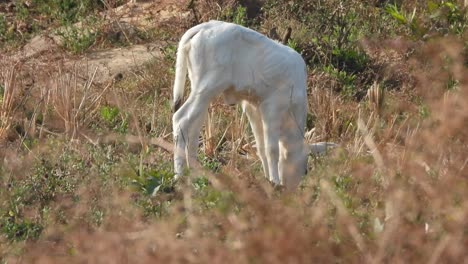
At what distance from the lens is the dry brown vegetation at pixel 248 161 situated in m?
5.47

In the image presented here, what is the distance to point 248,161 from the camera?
34.3 ft

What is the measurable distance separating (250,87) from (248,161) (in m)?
1.26

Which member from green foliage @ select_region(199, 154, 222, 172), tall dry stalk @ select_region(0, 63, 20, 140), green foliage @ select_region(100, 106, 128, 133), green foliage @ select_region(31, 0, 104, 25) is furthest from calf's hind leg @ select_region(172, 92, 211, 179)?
green foliage @ select_region(31, 0, 104, 25)

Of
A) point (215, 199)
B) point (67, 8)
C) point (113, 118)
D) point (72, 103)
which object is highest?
point (215, 199)

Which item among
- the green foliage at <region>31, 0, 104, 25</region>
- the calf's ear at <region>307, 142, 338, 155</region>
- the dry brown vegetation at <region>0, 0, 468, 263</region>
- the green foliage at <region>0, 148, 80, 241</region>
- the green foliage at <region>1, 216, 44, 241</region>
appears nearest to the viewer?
the dry brown vegetation at <region>0, 0, 468, 263</region>

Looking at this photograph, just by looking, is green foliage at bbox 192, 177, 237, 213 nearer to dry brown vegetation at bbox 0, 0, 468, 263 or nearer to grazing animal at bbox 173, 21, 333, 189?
dry brown vegetation at bbox 0, 0, 468, 263

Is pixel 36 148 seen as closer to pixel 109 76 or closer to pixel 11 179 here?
pixel 11 179

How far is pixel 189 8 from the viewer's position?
15406 mm

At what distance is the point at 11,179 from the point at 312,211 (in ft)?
13.4

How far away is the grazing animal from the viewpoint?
9242 millimetres

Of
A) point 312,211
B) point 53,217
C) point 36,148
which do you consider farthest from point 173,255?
point 36,148

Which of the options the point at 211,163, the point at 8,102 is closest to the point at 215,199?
the point at 211,163

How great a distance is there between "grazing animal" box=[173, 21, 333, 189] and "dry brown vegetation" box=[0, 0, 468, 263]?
1.15ft

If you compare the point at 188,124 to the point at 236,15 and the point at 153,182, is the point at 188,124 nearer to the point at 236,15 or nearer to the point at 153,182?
the point at 153,182
